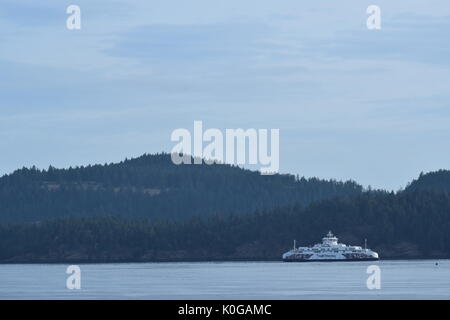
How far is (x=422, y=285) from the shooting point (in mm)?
161625
